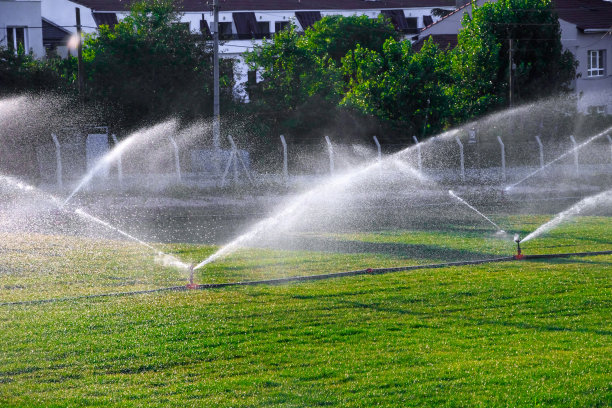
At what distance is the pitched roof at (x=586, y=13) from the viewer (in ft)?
187

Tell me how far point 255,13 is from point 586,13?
1258 inches

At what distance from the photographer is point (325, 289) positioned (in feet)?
41.7

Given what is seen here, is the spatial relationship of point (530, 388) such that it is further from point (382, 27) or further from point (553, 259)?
point (382, 27)

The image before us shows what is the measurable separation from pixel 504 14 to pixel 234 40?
124ft

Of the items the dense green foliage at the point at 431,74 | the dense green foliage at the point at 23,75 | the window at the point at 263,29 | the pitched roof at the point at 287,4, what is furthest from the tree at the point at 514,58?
the window at the point at 263,29

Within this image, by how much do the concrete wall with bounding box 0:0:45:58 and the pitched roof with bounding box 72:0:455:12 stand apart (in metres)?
24.4

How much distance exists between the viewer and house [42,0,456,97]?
7394 centimetres

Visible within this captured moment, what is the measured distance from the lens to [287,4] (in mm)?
82688

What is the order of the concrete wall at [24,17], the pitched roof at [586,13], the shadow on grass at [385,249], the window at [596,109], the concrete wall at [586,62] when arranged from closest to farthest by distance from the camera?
the shadow on grass at [385,249], the concrete wall at [24,17], the window at [596,109], the concrete wall at [586,62], the pitched roof at [586,13]

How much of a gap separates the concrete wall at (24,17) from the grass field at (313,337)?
37715mm

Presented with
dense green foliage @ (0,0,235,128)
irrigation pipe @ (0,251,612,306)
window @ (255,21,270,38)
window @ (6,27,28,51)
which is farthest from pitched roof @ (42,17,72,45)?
irrigation pipe @ (0,251,612,306)

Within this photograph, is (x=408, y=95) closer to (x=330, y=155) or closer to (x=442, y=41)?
(x=330, y=155)

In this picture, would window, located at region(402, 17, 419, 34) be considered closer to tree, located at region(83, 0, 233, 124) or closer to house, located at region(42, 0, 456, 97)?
house, located at region(42, 0, 456, 97)

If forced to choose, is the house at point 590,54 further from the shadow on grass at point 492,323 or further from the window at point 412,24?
the shadow on grass at point 492,323
